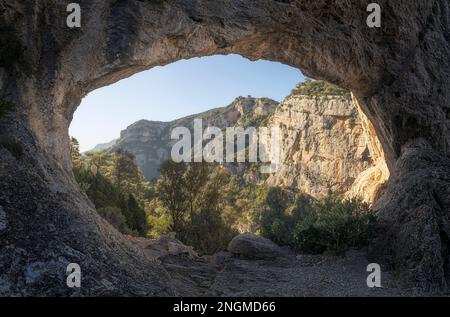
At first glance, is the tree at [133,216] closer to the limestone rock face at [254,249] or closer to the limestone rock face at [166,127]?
the limestone rock face at [254,249]

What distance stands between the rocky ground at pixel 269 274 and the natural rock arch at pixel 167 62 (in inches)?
28.4

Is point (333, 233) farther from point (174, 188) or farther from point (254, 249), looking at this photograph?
point (174, 188)

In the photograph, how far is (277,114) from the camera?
71938mm

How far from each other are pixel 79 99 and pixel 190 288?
5864 mm

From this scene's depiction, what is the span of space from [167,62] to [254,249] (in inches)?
256

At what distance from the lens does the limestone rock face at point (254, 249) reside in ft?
34.5

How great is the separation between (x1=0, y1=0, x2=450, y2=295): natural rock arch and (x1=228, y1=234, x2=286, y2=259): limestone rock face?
2.77 metres

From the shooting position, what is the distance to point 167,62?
11.4 metres

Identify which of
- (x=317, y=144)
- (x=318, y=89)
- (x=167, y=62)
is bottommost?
(x=167, y=62)

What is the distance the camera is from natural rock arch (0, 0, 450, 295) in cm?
614

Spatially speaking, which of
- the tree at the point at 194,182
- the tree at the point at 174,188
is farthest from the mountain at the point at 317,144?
the tree at the point at 174,188

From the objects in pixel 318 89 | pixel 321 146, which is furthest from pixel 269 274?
pixel 318 89
